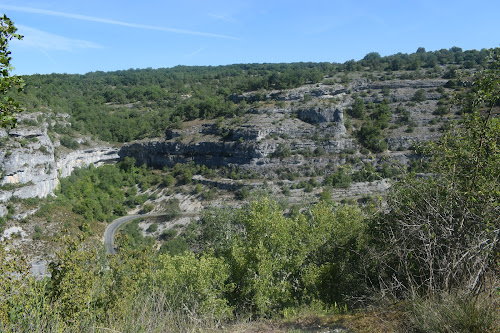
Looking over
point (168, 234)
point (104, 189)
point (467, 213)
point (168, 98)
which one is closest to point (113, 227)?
point (168, 234)

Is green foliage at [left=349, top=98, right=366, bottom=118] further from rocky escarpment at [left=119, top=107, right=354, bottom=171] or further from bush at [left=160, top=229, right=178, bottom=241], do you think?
bush at [left=160, top=229, right=178, bottom=241]

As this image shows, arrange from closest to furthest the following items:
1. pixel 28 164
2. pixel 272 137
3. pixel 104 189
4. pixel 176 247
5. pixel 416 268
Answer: pixel 416 268 < pixel 176 247 < pixel 28 164 < pixel 104 189 < pixel 272 137

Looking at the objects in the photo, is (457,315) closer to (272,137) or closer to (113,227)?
(113,227)

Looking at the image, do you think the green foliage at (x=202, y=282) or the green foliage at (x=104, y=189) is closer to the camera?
the green foliage at (x=202, y=282)

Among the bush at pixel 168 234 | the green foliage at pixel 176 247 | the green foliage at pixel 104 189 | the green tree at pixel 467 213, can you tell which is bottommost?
the bush at pixel 168 234

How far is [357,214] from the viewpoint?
13.6 meters

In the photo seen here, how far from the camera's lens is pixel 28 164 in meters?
40.3

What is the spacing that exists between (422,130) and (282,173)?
22.0m

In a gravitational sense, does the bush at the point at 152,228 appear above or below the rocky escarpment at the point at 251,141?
below

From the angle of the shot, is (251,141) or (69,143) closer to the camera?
(69,143)

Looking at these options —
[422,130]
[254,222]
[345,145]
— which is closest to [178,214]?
[345,145]

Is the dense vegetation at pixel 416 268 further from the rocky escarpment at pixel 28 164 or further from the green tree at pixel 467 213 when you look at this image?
the rocky escarpment at pixel 28 164

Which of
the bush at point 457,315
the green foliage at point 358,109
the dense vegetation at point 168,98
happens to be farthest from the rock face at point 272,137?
the bush at point 457,315

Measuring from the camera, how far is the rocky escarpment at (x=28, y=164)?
1506 inches
